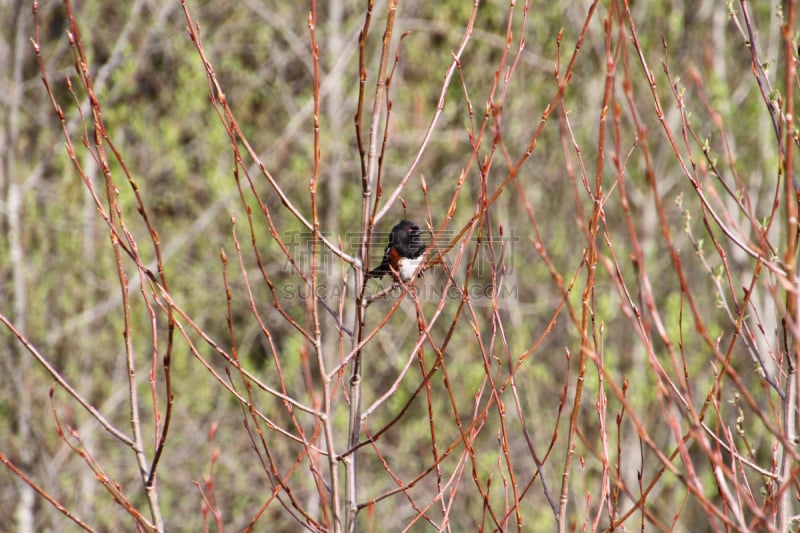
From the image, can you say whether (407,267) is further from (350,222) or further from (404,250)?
(350,222)

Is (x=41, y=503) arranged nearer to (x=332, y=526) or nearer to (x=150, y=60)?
(x=150, y=60)

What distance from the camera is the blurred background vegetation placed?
8.09 m

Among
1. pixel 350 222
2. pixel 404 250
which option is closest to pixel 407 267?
pixel 404 250

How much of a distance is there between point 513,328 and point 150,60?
5282mm

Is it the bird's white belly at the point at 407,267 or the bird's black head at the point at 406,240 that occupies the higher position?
the bird's black head at the point at 406,240

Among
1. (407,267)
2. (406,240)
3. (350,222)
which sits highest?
(350,222)

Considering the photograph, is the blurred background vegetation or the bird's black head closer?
the bird's black head

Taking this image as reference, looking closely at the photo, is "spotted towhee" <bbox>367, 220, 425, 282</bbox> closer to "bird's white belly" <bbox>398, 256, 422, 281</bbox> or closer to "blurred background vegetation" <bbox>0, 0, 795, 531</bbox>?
"bird's white belly" <bbox>398, 256, 422, 281</bbox>

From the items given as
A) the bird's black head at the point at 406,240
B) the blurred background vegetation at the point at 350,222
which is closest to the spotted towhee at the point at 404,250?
the bird's black head at the point at 406,240

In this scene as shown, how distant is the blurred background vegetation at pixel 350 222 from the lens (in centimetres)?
809

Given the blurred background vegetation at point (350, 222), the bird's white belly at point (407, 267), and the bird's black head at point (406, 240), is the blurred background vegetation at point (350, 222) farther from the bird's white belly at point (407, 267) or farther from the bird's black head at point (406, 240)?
the bird's white belly at point (407, 267)

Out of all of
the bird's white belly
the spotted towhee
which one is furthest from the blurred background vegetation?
the bird's white belly

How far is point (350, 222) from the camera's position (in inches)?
350

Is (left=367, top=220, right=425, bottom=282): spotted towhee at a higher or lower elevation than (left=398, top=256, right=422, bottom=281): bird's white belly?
higher
